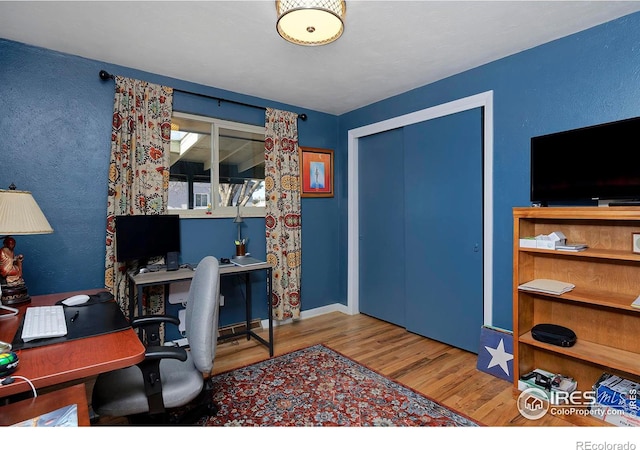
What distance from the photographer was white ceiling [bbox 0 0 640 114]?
1976 mm

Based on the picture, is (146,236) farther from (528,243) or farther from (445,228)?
(528,243)

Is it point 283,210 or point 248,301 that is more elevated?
point 283,210

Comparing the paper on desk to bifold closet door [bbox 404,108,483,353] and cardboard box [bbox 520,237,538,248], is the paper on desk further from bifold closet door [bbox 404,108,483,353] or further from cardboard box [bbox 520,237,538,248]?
cardboard box [bbox 520,237,538,248]

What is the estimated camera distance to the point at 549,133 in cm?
238

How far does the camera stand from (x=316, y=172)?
13.1 feet

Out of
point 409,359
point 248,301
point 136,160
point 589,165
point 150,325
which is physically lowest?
point 409,359

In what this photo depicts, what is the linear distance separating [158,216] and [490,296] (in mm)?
2832

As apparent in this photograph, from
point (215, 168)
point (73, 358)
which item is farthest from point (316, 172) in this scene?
point (73, 358)

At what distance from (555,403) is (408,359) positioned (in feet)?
3.41

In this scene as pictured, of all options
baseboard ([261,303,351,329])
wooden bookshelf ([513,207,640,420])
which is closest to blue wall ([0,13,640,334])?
wooden bookshelf ([513,207,640,420])

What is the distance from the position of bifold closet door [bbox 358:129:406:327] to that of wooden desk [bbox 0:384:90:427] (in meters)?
2.96

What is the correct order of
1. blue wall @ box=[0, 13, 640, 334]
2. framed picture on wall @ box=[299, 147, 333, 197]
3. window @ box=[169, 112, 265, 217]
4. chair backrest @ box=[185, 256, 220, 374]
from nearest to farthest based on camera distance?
chair backrest @ box=[185, 256, 220, 374], blue wall @ box=[0, 13, 640, 334], window @ box=[169, 112, 265, 217], framed picture on wall @ box=[299, 147, 333, 197]
